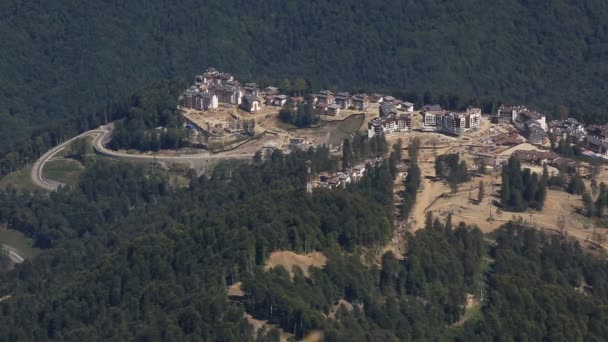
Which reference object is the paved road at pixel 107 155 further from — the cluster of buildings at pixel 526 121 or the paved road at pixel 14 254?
the cluster of buildings at pixel 526 121

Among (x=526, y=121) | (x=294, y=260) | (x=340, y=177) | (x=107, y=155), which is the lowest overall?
(x=294, y=260)

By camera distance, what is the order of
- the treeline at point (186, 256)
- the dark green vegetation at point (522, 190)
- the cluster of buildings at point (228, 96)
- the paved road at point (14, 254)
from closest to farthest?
the treeline at point (186, 256), the dark green vegetation at point (522, 190), the paved road at point (14, 254), the cluster of buildings at point (228, 96)

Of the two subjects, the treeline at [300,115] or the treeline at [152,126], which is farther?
the treeline at [300,115]

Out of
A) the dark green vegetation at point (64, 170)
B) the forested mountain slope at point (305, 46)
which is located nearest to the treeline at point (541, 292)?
the dark green vegetation at point (64, 170)

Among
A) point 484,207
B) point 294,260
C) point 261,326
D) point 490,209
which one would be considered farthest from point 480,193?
point 261,326

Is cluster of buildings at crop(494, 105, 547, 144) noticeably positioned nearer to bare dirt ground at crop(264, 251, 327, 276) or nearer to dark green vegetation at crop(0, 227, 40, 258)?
bare dirt ground at crop(264, 251, 327, 276)

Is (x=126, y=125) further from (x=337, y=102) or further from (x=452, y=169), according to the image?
(x=452, y=169)

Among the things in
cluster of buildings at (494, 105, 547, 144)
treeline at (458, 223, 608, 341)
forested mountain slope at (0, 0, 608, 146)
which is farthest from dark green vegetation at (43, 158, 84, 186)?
treeline at (458, 223, 608, 341)
